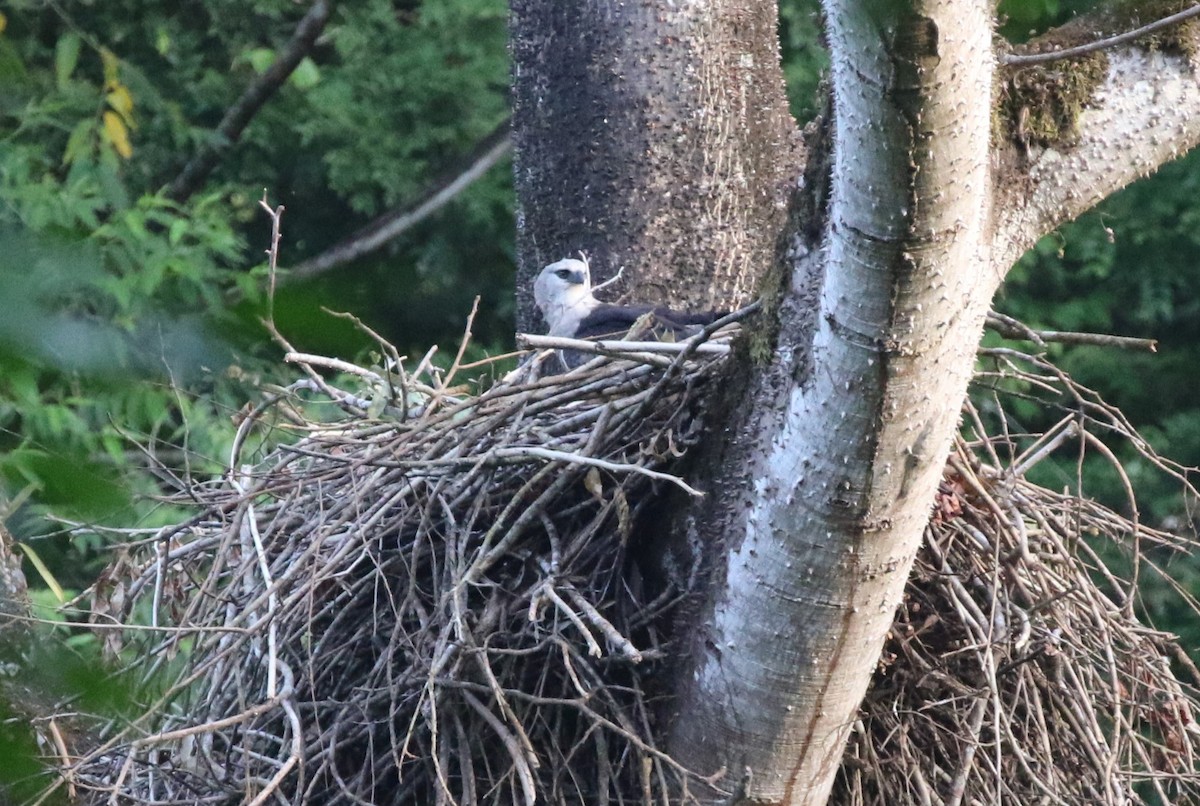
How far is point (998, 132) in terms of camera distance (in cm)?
212

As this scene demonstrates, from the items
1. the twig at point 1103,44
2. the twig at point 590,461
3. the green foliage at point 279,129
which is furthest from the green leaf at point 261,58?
the twig at point 1103,44

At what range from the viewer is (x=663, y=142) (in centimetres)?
379

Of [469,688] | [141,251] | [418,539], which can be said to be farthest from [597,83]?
[141,251]

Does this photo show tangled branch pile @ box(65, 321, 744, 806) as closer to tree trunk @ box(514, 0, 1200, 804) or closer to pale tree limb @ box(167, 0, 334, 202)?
tree trunk @ box(514, 0, 1200, 804)

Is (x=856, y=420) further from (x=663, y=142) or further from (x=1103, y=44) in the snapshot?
(x=663, y=142)

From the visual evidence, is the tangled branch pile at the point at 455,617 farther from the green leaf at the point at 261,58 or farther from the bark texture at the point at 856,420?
the green leaf at the point at 261,58

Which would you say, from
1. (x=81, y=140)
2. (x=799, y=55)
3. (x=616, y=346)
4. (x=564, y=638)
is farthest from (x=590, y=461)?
(x=799, y=55)

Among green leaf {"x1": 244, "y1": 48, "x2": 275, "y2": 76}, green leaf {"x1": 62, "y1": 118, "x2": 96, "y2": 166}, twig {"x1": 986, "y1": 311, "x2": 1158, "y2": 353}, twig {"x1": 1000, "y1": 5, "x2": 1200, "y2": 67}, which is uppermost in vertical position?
twig {"x1": 1000, "y1": 5, "x2": 1200, "y2": 67}

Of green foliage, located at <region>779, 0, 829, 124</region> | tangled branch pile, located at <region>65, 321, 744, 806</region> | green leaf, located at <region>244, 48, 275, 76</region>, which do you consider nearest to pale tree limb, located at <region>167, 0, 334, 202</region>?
green leaf, located at <region>244, 48, 275, 76</region>

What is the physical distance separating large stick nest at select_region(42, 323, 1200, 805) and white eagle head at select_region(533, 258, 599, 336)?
121 centimetres

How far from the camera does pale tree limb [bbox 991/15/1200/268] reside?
2.17 meters

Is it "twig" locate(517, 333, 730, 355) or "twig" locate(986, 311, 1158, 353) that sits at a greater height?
"twig" locate(986, 311, 1158, 353)

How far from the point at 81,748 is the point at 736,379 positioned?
1.64 metres

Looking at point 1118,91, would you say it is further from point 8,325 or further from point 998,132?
point 8,325
